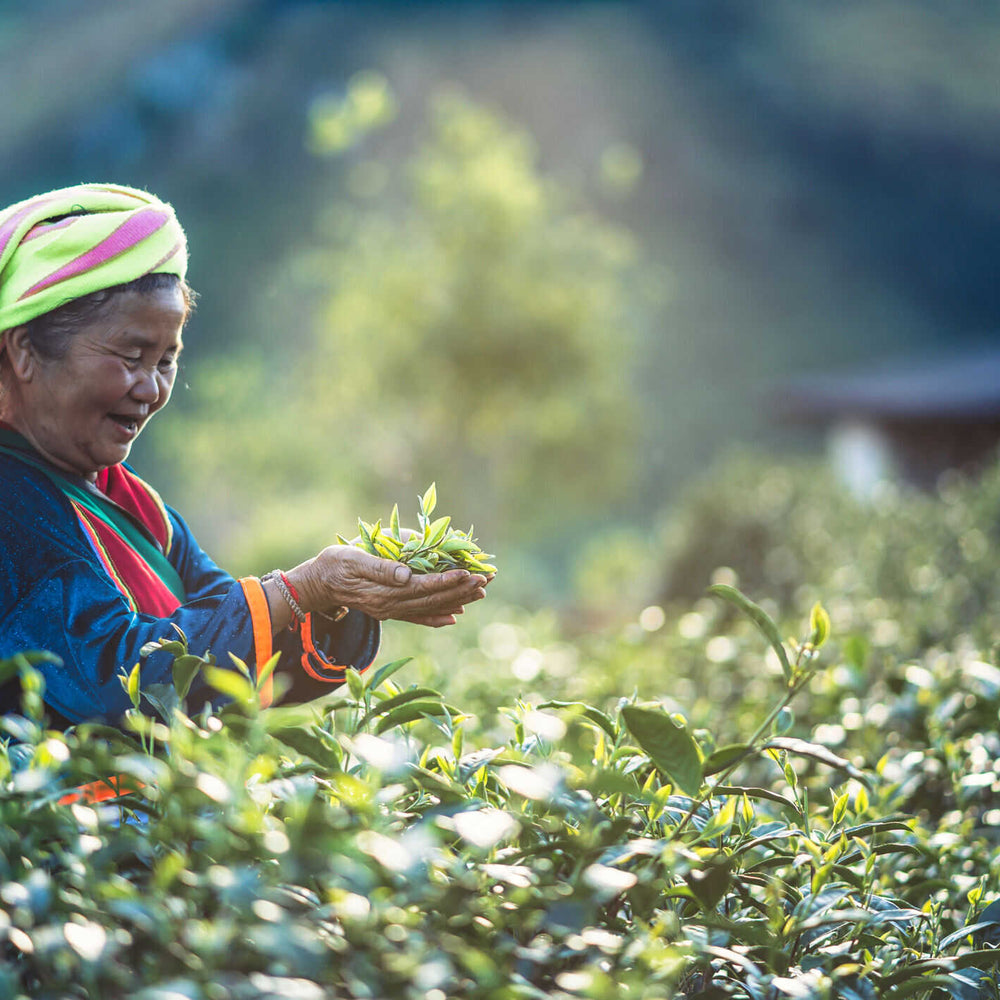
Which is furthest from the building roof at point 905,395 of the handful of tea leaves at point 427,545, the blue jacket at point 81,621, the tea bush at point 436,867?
the blue jacket at point 81,621

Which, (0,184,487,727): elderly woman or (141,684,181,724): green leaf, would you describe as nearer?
(141,684,181,724): green leaf

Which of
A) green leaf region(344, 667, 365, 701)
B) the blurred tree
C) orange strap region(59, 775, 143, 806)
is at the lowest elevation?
orange strap region(59, 775, 143, 806)

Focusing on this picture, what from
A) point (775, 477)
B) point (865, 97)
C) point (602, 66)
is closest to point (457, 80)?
point (602, 66)

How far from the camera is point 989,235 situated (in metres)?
33.1

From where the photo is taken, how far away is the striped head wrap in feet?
5.42

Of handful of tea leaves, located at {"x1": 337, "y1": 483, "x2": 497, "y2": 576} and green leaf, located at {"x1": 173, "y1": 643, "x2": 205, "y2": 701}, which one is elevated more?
handful of tea leaves, located at {"x1": 337, "y1": 483, "x2": 497, "y2": 576}

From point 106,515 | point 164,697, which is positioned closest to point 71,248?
point 106,515

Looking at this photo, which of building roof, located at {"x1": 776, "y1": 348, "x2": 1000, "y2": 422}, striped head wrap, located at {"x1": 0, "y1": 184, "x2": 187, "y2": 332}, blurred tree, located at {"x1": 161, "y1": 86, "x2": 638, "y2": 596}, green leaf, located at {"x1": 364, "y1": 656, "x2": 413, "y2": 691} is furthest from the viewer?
blurred tree, located at {"x1": 161, "y1": 86, "x2": 638, "y2": 596}

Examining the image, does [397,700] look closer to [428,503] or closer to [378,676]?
[378,676]

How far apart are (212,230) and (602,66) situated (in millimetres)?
12616

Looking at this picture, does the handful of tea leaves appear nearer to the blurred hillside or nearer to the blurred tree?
the blurred tree

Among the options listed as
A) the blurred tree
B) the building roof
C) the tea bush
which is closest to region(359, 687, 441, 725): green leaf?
the tea bush

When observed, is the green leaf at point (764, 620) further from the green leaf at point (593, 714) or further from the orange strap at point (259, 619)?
the orange strap at point (259, 619)

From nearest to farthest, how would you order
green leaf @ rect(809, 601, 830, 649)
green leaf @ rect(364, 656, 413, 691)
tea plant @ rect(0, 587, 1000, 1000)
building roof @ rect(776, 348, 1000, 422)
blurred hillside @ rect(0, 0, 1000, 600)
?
1. tea plant @ rect(0, 587, 1000, 1000)
2. green leaf @ rect(809, 601, 830, 649)
3. green leaf @ rect(364, 656, 413, 691)
4. building roof @ rect(776, 348, 1000, 422)
5. blurred hillside @ rect(0, 0, 1000, 600)
